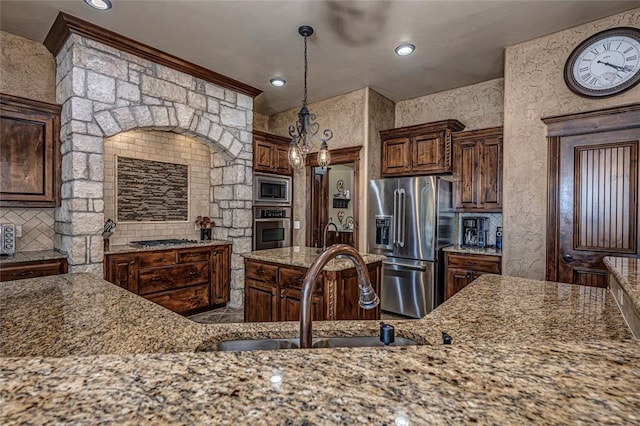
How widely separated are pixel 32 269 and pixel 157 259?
3.54 feet

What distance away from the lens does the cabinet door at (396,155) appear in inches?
173

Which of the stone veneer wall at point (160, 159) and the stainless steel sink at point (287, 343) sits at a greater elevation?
the stone veneer wall at point (160, 159)

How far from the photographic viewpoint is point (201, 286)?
13.5 ft

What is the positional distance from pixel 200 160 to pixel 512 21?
4.12 m

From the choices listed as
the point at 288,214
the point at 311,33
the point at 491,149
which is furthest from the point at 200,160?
the point at 491,149

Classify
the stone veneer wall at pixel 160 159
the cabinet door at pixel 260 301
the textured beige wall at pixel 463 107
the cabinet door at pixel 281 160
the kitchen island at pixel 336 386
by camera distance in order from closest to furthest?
the kitchen island at pixel 336 386, the cabinet door at pixel 260 301, the stone veneer wall at pixel 160 159, the textured beige wall at pixel 463 107, the cabinet door at pixel 281 160

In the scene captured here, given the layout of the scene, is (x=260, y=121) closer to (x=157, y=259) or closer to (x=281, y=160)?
(x=281, y=160)

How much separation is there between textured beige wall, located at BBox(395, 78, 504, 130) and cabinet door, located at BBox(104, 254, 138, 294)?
13.3ft

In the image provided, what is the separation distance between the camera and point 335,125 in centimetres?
476

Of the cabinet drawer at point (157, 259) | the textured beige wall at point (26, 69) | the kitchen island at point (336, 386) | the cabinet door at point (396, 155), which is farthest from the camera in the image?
the cabinet door at point (396, 155)

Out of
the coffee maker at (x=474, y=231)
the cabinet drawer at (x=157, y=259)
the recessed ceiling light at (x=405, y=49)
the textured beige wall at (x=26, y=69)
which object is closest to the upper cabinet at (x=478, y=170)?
the coffee maker at (x=474, y=231)

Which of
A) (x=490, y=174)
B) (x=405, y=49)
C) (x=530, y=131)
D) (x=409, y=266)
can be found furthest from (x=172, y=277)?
(x=530, y=131)

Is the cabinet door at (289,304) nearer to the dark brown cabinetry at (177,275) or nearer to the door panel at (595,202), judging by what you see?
the dark brown cabinetry at (177,275)

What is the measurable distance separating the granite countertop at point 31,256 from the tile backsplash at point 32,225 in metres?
0.13
